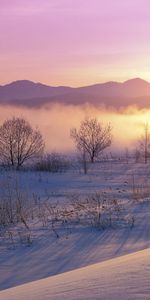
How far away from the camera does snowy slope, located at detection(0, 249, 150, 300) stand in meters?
3.93

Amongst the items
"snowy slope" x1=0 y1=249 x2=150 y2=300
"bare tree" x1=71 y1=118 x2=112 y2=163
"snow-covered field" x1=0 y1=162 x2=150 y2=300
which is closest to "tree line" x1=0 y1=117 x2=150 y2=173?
"bare tree" x1=71 y1=118 x2=112 y2=163

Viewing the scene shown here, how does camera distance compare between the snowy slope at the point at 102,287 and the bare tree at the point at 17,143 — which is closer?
the snowy slope at the point at 102,287

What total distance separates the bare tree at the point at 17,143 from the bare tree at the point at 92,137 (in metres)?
4.34

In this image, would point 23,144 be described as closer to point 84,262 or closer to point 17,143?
point 17,143

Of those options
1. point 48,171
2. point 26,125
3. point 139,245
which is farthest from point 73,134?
point 139,245

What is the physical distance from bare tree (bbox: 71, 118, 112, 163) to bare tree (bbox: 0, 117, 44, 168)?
4.34 metres

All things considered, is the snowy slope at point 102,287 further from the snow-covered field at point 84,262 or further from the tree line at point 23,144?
the tree line at point 23,144

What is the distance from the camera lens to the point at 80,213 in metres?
11.1

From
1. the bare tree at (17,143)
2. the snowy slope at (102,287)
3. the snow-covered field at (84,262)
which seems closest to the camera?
the snowy slope at (102,287)

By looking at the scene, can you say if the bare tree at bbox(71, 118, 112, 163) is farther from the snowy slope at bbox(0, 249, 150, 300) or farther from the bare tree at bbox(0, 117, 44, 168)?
the snowy slope at bbox(0, 249, 150, 300)

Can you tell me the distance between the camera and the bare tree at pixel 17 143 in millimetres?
42719

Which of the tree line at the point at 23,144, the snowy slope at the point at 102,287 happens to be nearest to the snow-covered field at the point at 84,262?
the snowy slope at the point at 102,287

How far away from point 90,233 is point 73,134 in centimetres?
4081

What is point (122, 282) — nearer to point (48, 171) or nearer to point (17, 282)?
point (17, 282)
